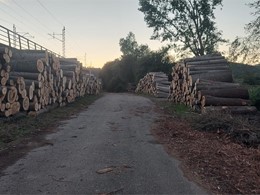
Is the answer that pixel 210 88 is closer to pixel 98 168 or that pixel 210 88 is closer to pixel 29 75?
pixel 29 75

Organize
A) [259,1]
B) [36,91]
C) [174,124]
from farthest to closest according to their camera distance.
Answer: [259,1], [36,91], [174,124]

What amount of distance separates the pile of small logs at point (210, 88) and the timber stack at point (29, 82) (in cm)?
689

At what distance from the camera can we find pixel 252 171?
21.5 feet

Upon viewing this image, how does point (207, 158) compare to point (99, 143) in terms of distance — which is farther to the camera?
point (99, 143)

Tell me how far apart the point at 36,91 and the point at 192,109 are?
7237mm

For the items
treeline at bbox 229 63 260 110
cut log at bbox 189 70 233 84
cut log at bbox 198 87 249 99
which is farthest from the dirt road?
cut log at bbox 189 70 233 84

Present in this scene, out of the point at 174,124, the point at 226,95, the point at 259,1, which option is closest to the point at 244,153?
the point at 174,124

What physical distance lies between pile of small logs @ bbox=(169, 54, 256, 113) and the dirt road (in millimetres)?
4875

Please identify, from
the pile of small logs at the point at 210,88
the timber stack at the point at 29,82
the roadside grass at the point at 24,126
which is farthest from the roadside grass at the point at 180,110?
the timber stack at the point at 29,82

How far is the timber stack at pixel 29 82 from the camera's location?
40.0 ft

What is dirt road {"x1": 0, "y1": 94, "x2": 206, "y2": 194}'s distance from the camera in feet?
18.8

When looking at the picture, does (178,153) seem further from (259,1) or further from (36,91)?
(259,1)

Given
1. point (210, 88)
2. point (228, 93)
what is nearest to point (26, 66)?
point (210, 88)

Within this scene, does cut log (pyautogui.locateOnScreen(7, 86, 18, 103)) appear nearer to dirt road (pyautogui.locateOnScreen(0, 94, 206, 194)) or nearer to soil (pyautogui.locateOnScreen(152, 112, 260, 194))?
dirt road (pyautogui.locateOnScreen(0, 94, 206, 194))
